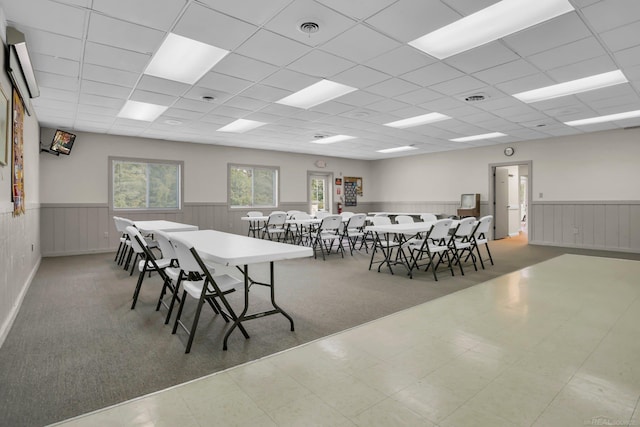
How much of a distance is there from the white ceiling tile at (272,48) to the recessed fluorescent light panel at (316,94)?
890 millimetres

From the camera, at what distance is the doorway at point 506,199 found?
29.6 feet


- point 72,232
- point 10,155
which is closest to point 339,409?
point 10,155

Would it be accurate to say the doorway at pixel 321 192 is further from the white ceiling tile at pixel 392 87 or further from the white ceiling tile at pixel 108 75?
the white ceiling tile at pixel 108 75

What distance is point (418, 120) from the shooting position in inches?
252

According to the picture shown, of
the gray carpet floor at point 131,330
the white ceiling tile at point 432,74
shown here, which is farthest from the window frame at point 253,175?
the white ceiling tile at point 432,74

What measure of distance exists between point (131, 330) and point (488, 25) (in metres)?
4.08

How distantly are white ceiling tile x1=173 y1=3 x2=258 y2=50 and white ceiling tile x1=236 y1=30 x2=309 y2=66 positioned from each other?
10 cm

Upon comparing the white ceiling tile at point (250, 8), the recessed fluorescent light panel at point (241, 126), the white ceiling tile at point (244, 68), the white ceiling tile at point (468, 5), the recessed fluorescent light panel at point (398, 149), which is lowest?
the white ceiling tile at point (250, 8)

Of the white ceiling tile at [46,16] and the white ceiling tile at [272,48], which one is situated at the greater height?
the white ceiling tile at [272,48]

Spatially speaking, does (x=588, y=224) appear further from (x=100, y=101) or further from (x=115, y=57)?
(x=100, y=101)

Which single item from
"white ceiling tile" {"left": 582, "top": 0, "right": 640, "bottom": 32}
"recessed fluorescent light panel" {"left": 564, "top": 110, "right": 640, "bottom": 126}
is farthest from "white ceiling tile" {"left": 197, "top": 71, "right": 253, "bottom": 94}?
"recessed fluorescent light panel" {"left": 564, "top": 110, "right": 640, "bottom": 126}

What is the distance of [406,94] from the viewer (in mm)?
4715

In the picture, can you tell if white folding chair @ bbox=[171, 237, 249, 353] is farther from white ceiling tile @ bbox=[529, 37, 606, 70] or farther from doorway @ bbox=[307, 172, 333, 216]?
doorway @ bbox=[307, 172, 333, 216]

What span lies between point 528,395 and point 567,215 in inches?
300
